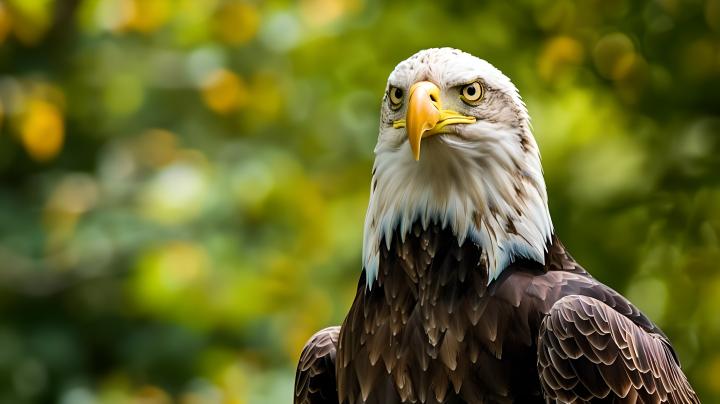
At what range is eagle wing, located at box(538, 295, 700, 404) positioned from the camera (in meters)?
2.43

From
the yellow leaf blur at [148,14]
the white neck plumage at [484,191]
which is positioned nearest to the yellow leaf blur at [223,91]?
the yellow leaf blur at [148,14]

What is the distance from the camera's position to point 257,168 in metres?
5.84

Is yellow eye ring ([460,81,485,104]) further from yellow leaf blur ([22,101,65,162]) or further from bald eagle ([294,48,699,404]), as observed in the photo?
yellow leaf blur ([22,101,65,162])

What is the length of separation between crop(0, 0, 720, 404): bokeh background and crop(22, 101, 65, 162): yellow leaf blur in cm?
2

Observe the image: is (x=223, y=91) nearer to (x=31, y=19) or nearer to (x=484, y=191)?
(x=31, y=19)

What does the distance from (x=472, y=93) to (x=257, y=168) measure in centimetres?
330

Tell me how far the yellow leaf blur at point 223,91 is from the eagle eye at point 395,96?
337 centimetres

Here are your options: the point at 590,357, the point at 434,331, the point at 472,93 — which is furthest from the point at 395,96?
the point at 590,357

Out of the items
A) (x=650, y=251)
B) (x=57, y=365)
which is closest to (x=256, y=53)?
(x=57, y=365)

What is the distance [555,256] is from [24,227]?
489 cm

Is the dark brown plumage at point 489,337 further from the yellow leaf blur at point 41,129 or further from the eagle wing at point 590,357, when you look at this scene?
the yellow leaf blur at point 41,129

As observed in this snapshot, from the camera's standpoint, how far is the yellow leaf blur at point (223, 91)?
5.96 meters

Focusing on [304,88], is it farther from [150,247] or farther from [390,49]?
[150,247]

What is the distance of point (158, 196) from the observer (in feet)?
18.0
